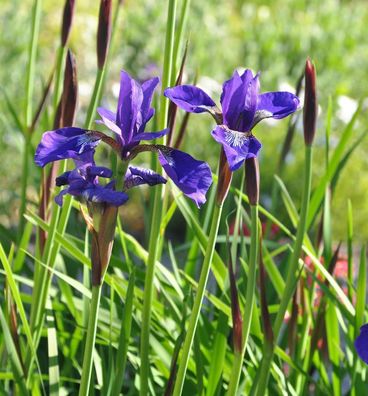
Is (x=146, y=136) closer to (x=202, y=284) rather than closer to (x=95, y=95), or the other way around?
(x=202, y=284)

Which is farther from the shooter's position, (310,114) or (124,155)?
(310,114)

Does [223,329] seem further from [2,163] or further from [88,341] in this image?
[2,163]

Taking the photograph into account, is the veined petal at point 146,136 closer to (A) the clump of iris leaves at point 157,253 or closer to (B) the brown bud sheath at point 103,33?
(A) the clump of iris leaves at point 157,253

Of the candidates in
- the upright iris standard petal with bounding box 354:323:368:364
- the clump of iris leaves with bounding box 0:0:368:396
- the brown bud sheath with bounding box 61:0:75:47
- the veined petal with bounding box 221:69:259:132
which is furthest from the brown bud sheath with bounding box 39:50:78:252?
the upright iris standard petal with bounding box 354:323:368:364

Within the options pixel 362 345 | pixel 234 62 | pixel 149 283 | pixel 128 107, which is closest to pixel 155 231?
pixel 149 283

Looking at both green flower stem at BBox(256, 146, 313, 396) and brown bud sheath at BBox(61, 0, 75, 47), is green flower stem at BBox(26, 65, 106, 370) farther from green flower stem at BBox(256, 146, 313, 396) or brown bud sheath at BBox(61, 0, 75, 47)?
green flower stem at BBox(256, 146, 313, 396)

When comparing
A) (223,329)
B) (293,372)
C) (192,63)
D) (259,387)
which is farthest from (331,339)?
(192,63)

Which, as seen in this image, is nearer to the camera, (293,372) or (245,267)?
(245,267)
